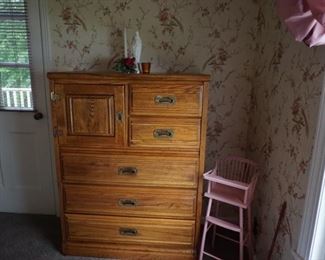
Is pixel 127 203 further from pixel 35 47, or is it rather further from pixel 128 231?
pixel 35 47

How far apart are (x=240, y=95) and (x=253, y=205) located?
81cm

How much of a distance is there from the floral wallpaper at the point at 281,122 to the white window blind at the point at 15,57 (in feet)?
5.43

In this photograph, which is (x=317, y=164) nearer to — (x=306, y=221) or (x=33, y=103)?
(x=306, y=221)

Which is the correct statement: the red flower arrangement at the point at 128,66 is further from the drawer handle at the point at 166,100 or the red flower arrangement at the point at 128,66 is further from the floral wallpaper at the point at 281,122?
the floral wallpaper at the point at 281,122

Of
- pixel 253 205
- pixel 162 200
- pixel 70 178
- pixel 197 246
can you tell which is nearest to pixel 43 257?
pixel 70 178

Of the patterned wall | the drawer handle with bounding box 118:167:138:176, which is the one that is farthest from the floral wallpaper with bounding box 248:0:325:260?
the drawer handle with bounding box 118:167:138:176

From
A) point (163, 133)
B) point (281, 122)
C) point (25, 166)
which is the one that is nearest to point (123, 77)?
point (163, 133)

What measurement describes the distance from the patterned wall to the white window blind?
0.21m

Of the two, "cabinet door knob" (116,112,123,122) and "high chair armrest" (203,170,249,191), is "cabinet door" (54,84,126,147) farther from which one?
"high chair armrest" (203,170,249,191)

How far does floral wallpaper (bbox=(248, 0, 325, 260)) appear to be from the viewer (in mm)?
1270

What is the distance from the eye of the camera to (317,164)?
1138mm

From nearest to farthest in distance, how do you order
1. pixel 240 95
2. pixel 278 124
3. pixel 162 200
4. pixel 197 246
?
pixel 278 124, pixel 162 200, pixel 197 246, pixel 240 95

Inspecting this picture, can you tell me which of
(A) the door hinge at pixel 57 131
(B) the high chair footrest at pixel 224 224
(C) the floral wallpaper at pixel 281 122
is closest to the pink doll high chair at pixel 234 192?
(B) the high chair footrest at pixel 224 224

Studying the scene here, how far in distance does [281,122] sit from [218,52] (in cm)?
70
